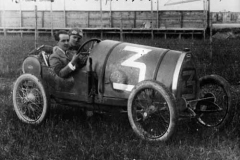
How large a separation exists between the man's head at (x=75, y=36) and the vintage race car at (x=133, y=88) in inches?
8.0

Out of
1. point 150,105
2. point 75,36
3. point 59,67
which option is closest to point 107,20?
point 75,36

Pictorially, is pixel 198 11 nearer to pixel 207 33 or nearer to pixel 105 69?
pixel 207 33

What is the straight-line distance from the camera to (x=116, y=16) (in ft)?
102

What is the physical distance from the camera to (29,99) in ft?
20.0

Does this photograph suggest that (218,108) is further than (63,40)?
No

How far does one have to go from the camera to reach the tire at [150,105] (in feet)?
15.3

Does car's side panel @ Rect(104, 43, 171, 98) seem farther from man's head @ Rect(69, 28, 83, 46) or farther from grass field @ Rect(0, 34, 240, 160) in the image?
man's head @ Rect(69, 28, 83, 46)

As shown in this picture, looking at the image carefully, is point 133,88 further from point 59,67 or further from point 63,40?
point 63,40

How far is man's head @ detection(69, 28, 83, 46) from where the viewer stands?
6.07m

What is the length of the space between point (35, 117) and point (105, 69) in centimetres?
137

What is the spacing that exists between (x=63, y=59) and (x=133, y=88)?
1.55 meters

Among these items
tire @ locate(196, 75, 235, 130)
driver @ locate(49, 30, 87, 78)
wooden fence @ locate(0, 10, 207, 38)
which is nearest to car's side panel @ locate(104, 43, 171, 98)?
driver @ locate(49, 30, 87, 78)

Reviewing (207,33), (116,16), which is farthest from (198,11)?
(116,16)

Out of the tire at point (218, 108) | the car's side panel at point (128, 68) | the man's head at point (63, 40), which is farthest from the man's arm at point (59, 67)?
the tire at point (218, 108)
